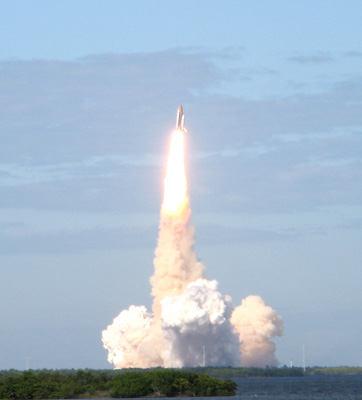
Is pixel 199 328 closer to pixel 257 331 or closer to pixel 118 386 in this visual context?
pixel 257 331

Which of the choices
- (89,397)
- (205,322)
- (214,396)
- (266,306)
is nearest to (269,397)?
(214,396)

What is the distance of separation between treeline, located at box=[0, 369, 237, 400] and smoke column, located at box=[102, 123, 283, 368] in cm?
2377

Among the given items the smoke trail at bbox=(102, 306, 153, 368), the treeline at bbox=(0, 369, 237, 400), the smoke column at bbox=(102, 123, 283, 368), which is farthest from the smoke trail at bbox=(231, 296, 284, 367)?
the treeline at bbox=(0, 369, 237, 400)

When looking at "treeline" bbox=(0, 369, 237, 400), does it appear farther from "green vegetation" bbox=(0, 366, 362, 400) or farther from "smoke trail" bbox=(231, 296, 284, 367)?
"smoke trail" bbox=(231, 296, 284, 367)

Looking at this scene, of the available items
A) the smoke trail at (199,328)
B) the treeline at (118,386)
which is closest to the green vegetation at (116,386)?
the treeline at (118,386)

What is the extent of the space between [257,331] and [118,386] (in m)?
39.7

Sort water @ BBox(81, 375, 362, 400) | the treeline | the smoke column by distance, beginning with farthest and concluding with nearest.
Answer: the smoke column, water @ BBox(81, 375, 362, 400), the treeline

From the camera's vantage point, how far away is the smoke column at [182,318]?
11491 centimetres

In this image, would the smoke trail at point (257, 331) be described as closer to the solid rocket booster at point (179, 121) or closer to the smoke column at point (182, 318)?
the smoke column at point (182, 318)

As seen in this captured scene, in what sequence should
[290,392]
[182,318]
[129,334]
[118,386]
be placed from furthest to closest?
[129,334] → [182,318] → [290,392] → [118,386]

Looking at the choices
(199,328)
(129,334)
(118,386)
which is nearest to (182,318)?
(199,328)

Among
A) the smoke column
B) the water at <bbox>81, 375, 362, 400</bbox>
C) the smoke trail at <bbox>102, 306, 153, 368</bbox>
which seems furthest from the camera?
the smoke trail at <bbox>102, 306, 153, 368</bbox>

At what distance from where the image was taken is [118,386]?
90.4 metres

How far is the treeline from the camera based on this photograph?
88.3 m
